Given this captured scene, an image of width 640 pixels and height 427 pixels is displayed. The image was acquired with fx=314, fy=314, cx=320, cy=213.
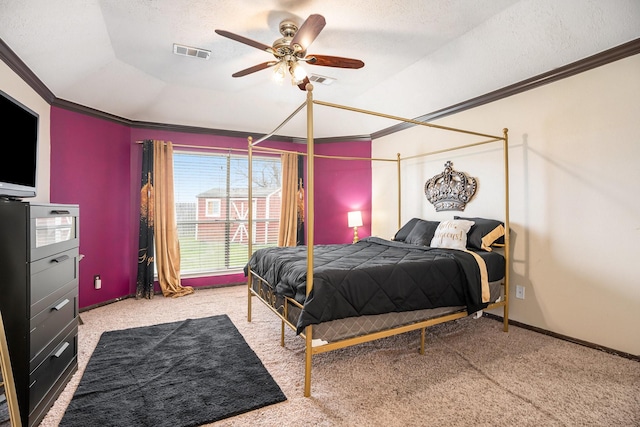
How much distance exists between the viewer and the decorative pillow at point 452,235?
3285 mm

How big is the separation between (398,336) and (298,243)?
9.01 ft

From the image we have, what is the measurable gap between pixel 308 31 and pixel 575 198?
8.96ft

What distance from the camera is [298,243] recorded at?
17.7 ft

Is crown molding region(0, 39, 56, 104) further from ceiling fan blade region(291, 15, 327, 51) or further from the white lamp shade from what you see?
the white lamp shade

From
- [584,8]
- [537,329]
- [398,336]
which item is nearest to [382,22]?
[584,8]

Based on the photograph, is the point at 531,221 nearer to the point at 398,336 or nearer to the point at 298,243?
the point at 398,336

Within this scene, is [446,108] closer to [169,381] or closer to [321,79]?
[321,79]

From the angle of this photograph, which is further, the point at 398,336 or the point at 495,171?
the point at 495,171

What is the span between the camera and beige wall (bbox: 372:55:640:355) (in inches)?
99.7

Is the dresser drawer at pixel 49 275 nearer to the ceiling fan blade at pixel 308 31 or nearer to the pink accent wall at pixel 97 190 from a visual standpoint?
the pink accent wall at pixel 97 190

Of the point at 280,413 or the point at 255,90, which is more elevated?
the point at 255,90

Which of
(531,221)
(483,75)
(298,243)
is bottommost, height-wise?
(298,243)

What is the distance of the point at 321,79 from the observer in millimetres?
3914

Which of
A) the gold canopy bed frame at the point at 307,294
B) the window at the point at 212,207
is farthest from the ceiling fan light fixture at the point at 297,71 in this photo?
the window at the point at 212,207
